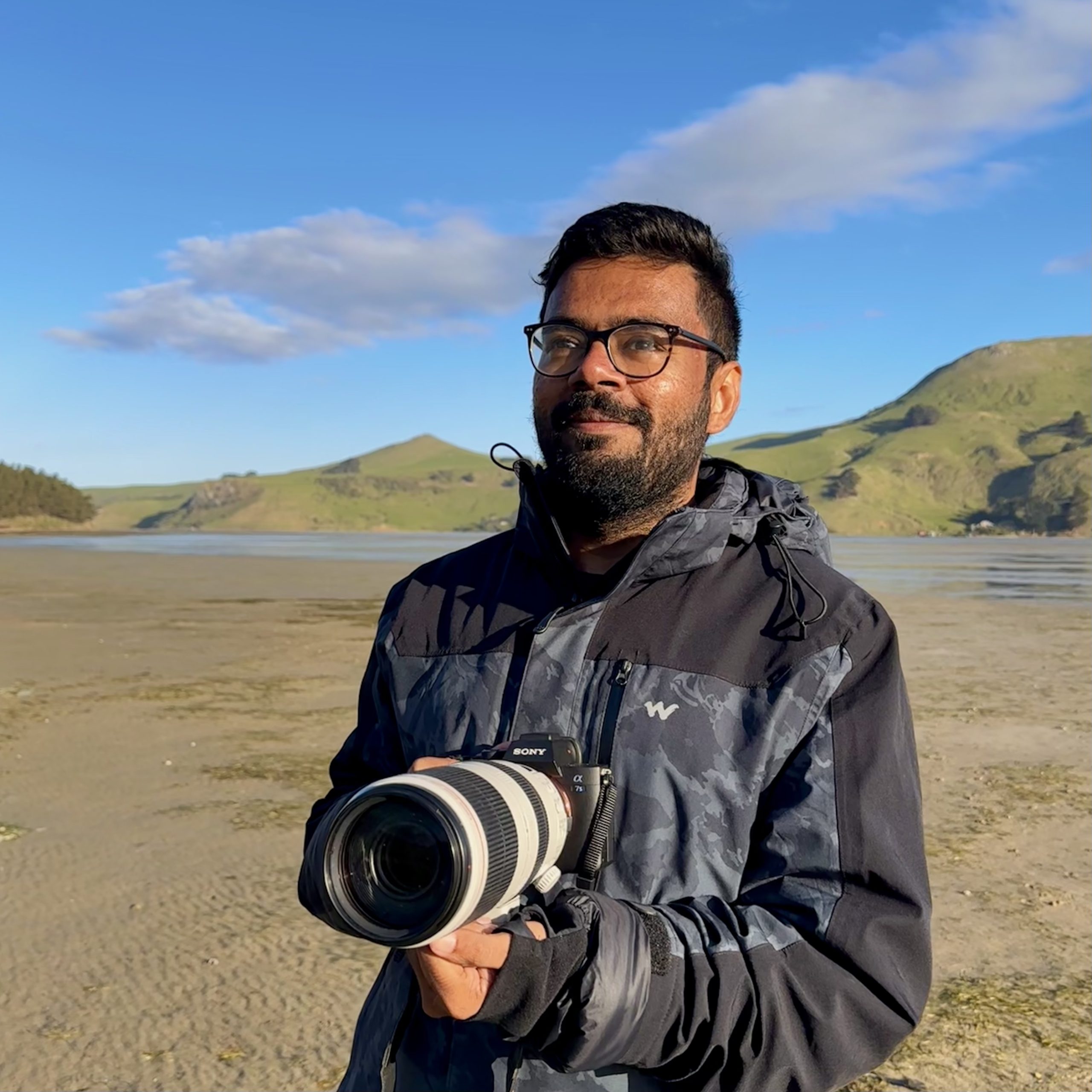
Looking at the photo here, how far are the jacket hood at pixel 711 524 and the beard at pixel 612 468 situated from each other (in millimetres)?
61

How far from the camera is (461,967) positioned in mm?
1710

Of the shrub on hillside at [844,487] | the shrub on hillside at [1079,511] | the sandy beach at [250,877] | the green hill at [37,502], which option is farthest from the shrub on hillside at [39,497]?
the shrub on hillside at [1079,511]

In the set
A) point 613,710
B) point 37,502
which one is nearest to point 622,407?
point 613,710

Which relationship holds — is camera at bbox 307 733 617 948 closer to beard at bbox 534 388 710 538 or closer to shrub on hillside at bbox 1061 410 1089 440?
beard at bbox 534 388 710 538

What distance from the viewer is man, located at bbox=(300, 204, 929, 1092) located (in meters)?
1.80

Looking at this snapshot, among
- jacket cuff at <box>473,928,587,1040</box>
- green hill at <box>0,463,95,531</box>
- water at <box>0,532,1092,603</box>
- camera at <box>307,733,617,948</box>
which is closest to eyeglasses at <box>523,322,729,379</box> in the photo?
camera at <box>307,733,617,948</box>

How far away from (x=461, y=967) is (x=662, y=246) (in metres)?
1.73

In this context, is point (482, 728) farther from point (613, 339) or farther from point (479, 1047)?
point (613, 339)

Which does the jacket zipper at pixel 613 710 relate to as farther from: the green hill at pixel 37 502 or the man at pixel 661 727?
the green hill at pixel 37 502

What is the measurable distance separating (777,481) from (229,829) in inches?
237

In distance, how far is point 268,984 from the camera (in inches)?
198

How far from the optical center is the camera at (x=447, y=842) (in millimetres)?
1646

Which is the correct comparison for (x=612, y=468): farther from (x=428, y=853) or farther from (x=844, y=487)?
(x=844, y=487)

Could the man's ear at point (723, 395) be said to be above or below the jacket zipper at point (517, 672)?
above
